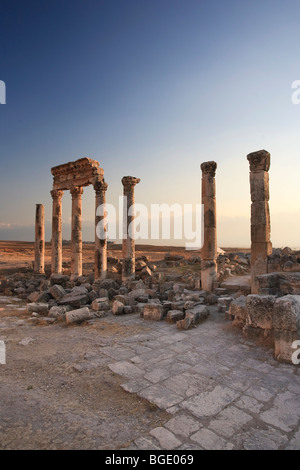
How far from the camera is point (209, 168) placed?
41.3ft

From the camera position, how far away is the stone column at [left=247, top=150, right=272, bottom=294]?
10.4m

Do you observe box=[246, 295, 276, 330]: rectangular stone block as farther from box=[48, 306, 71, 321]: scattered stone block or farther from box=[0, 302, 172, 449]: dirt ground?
box=[48, 306, 71, 321]: scattered stone block

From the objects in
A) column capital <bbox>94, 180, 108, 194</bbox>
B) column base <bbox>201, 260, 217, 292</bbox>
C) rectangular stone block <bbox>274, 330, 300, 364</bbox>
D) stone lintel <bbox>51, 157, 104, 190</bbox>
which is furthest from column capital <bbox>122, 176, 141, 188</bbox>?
rectangular stone block <bbox>274, 330, 300, 364</bbox>

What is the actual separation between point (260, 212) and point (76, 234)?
11356mm

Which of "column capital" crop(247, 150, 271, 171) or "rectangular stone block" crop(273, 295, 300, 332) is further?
"column capital" crop(247, 150, 271, 171)

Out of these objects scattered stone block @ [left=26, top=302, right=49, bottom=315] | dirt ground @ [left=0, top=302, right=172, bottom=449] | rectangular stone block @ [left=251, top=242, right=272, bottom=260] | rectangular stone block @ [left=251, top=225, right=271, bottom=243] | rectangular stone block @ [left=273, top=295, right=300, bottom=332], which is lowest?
scattered stone block @ [left=26, top=302, right=49, bottom=315]

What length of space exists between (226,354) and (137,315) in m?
4.32

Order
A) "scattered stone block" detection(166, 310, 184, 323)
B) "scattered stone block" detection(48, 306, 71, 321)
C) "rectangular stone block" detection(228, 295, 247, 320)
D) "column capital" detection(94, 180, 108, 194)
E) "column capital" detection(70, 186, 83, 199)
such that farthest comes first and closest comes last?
"column capital" detection(70, 186, 83, 199) < "column capital" detection(94, 180, 108, 194) < "scattered stone block" detection(48, 306, 71, 321) < "scattered stone block" detection(166, 310, 184, 323) < "rectangular stone block" detection(228, 295, 247, 320)

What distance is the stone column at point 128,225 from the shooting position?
15.8 m

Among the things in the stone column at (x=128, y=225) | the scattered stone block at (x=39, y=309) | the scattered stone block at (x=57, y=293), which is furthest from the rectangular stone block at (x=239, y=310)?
the stone column at (x=128, y=225)

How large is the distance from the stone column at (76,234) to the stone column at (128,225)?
11.5 feet

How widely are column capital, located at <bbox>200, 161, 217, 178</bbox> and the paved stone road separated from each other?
739 cm

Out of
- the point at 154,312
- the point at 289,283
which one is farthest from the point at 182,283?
the point at 289,283

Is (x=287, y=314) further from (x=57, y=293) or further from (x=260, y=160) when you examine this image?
(x=57, y=293)
